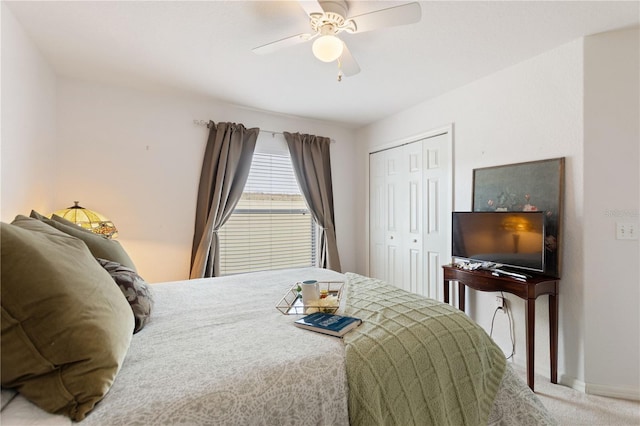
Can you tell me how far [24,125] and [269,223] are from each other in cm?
233

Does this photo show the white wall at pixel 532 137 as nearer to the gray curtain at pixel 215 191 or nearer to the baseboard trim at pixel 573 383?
the baseboard trim at pixel 573 383

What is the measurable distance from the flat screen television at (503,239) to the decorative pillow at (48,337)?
8.09 ft

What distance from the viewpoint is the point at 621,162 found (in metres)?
2.04

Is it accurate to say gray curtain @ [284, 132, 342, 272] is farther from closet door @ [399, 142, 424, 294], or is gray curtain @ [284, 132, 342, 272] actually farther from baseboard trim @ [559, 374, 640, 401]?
baseboard trim @ [559, 374, 640, 401]

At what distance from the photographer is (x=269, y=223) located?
3.79 m

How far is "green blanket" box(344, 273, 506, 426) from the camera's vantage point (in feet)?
3.40

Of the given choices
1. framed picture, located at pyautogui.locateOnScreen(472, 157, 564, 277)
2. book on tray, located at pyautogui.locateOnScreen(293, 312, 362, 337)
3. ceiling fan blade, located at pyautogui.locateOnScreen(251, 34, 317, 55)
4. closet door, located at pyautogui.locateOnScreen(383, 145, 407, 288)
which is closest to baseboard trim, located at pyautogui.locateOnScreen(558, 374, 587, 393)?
framed picture, located at pyautogui.locateOnScreen(472, 157, 564, 277)

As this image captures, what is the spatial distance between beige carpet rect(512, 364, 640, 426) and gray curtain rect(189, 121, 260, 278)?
300cm

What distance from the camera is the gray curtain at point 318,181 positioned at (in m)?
3.85

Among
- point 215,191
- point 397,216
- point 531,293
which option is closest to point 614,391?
point 531,293

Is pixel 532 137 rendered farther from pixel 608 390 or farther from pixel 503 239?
pixel 608 390

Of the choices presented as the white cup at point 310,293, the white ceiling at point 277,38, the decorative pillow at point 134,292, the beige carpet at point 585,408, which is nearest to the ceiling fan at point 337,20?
the white ceiling at point 277,38

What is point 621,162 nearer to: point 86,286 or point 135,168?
point 86,286

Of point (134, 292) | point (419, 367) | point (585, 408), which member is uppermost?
point (134, 292)
